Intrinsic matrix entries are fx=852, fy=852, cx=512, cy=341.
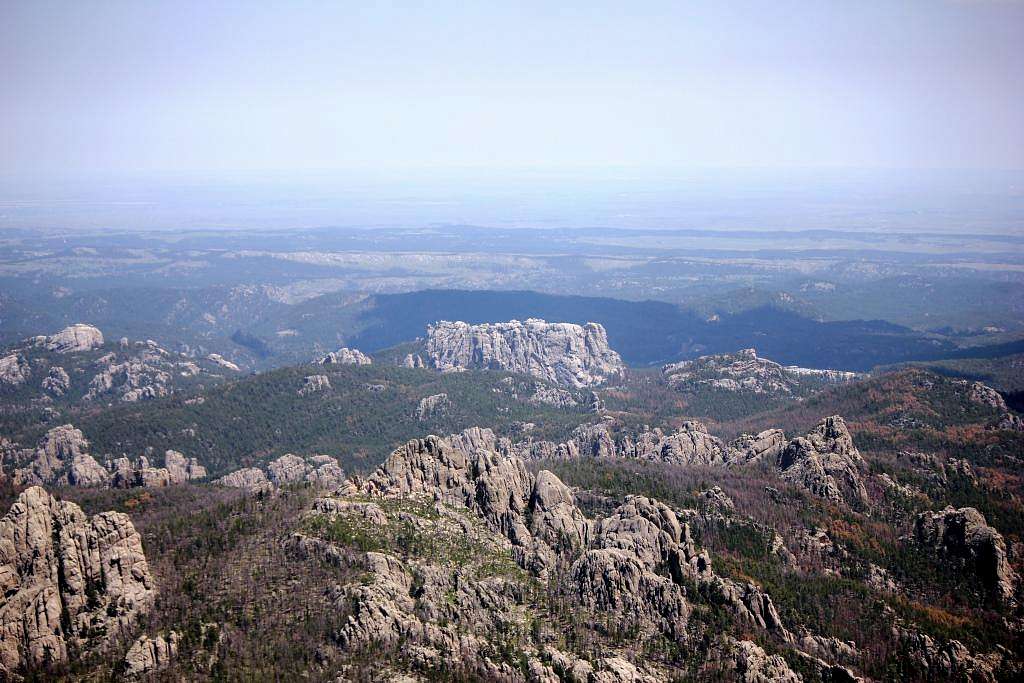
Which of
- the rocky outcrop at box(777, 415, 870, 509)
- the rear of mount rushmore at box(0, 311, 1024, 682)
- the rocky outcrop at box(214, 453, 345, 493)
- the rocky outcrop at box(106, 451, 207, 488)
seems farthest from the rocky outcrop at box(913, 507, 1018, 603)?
the rocky outcrop at box(106, 451, 207, 488)

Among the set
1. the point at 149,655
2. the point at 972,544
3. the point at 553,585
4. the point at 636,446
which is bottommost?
the point at 636,446

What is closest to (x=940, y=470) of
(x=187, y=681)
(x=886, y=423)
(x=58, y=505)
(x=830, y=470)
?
(x=830, y=470)

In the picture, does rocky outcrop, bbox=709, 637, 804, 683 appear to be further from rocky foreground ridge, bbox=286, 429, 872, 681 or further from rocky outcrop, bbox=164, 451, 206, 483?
rocky outcrop, bbox=164, 451, 206, 483

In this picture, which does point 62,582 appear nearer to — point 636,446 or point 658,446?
point 658,446

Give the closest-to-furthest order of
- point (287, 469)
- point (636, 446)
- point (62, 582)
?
point (62, 582), point (287, 469), point (636, 446)

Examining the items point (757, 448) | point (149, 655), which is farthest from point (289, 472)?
point (149, 655)

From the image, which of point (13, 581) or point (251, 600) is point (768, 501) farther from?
point (13, 581)

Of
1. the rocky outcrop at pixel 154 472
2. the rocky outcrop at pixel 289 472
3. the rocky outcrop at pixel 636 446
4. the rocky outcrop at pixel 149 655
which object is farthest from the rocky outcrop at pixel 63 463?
the rocky outcrop at pixel 636 446
